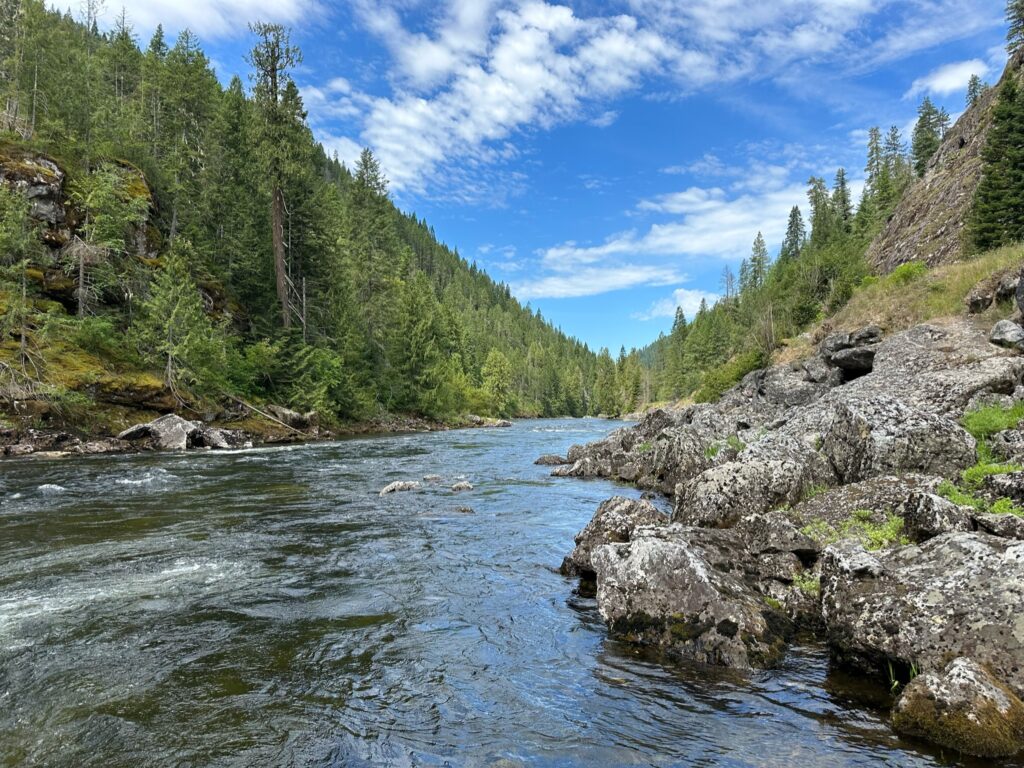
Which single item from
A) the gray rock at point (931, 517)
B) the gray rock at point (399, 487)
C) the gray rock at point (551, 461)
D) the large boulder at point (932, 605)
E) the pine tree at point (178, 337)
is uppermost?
the pine tree at point (178, 337)

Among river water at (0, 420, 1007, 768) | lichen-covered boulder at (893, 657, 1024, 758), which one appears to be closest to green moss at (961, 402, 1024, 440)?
river water at (0, 420, 1007, 768)

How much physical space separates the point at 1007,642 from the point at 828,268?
4753 centimetres

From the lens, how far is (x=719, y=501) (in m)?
9.96

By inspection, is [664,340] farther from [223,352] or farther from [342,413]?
[223,352]

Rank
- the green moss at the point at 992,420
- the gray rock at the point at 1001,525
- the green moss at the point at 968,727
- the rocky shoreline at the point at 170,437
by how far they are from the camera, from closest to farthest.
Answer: the green moss at the point at 968,727 → the gray rock at the point at 1001,525 → the green moss at the point at 992,420 → the rocky shoreline at the point at 170,437

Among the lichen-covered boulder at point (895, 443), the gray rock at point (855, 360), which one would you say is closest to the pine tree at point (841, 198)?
the gray rock at point (855, 360)

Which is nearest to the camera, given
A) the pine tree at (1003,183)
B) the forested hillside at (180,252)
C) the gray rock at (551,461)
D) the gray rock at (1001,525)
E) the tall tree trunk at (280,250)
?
the gray rock at (1001,525)

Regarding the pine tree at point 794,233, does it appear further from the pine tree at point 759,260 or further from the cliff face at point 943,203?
the cliff face at point 943,203

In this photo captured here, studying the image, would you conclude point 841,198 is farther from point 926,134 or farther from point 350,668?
point 350,668

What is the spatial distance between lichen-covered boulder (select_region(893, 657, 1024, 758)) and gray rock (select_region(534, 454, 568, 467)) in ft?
66.5

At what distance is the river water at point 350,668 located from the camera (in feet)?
14.8

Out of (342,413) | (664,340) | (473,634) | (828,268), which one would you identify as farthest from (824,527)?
(664,340)

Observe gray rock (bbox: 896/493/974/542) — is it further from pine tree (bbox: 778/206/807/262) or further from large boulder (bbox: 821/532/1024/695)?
pine tree (bbox: 778/206/807/262)

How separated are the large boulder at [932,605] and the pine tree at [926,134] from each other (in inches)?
3829
